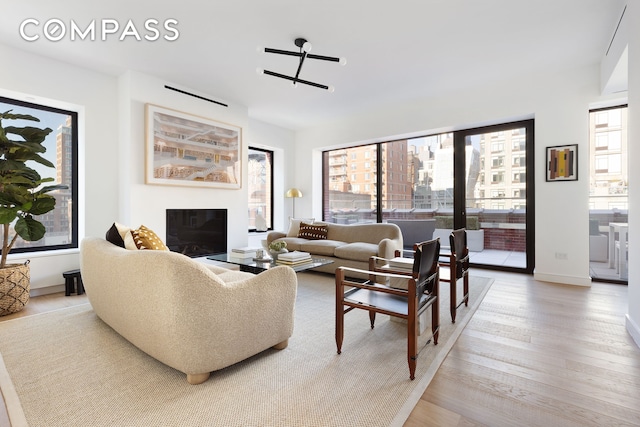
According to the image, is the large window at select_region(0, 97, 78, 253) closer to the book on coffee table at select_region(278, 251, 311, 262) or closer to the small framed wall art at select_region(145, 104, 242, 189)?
the small framed wall art at select_region(145, 104, 242, 189)

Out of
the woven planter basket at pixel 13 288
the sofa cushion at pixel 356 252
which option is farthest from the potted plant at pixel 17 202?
the sofa cushion at pixel 356 252

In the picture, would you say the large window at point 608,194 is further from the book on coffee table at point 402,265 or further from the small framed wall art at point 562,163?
the book on coffee table at point 402,265

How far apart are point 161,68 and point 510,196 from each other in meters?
5.32

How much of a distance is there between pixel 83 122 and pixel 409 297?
4545 millimetres

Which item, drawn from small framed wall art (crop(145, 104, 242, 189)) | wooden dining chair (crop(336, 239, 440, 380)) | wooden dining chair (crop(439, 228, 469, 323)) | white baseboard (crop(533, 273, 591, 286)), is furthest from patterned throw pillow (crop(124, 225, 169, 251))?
white baseboard (crop(533, 273, 591, 286))

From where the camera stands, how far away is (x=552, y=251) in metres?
4.18

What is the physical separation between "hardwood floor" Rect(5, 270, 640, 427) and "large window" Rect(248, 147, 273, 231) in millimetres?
3717

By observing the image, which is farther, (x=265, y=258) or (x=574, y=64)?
(x=574, y=64)

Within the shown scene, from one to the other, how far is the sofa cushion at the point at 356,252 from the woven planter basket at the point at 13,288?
3474mm

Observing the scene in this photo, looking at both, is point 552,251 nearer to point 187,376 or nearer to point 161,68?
point 187,376

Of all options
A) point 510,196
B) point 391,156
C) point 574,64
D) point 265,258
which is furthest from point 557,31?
point 265,258

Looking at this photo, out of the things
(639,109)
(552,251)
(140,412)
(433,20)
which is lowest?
(140,412)

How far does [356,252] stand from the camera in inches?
166

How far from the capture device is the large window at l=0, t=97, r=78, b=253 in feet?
12.8
